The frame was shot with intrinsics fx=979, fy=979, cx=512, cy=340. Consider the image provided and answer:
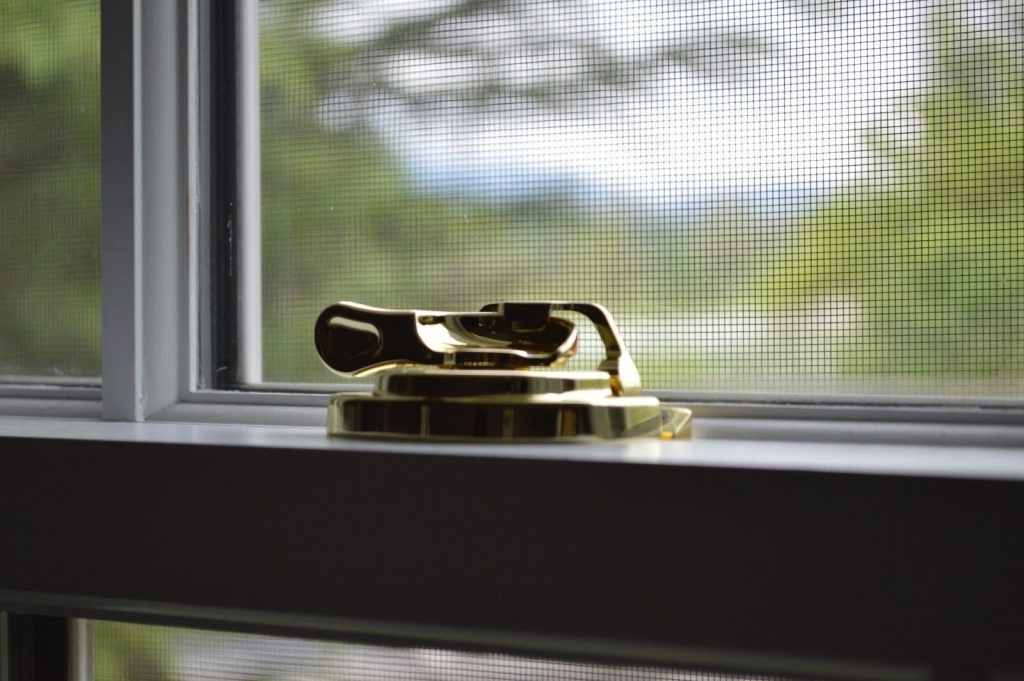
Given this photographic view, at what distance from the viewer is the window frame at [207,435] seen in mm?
531

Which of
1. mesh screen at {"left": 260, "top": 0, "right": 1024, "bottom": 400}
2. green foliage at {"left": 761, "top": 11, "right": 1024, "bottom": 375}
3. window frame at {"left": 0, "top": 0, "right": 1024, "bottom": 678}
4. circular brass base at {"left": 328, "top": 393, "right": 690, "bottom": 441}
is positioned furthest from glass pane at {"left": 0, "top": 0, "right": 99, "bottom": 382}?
green foliage at {"left": 761, "top": 11, "right": 1024, "bottom": 375}

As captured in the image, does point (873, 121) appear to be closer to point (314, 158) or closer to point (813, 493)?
point (813, 493)

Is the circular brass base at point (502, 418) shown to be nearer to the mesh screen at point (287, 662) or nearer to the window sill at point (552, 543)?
the window sill at point (552, 543)

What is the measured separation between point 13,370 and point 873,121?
2.81ft

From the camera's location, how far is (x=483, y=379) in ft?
2.15

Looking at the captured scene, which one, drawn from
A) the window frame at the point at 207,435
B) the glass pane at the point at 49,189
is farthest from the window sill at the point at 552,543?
the glass pane at the point at 49,189

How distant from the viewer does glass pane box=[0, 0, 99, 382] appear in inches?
38.1

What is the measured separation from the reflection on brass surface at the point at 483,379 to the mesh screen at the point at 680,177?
0.10 metres

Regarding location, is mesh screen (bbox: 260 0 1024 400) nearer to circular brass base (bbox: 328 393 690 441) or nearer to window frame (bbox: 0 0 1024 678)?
window frame (bbox: 0 0 1024 678)

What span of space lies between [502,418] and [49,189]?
60 cm

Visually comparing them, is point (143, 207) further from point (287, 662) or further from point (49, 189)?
point (287, 662)

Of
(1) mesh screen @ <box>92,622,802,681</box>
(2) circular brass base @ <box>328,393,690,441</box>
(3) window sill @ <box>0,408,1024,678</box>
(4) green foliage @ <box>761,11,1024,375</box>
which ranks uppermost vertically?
(4) green foliage @ <box>761,11,1024,375</box>

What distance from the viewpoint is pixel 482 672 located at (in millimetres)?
795

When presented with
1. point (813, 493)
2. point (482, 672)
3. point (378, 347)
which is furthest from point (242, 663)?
point (813, 493)
